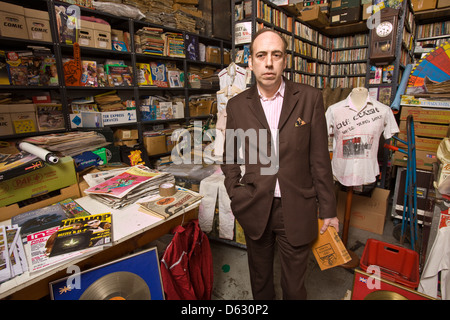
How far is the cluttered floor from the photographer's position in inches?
70.2

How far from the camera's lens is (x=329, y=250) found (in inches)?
48.2

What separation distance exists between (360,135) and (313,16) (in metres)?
3.10

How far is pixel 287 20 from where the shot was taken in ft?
12.9

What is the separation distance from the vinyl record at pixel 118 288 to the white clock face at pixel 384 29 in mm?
3449

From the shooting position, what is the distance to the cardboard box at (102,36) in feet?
8.65

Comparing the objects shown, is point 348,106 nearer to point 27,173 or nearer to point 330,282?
point 330,282

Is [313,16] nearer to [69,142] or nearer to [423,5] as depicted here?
[423,5]

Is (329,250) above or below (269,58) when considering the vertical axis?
below

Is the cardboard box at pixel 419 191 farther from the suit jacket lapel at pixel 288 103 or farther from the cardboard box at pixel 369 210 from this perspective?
the suit jacket lapel at pixel 288 103

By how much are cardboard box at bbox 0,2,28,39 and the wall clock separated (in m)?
3.58

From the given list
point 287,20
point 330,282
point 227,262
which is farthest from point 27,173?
point 287,20

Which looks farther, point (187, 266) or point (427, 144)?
point (427, 144)

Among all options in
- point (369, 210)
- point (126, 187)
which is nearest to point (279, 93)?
point (126, 187)
